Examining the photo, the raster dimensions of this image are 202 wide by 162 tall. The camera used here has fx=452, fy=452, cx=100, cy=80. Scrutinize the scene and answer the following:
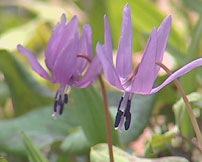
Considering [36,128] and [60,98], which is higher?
[60,98]

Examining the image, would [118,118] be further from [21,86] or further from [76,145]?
[21,86]

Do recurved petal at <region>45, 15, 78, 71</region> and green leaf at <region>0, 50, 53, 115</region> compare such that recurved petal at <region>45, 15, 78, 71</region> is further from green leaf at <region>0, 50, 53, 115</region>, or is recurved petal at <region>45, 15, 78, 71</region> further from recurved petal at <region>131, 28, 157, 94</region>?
green leaf at <region>0, 50, 53, 115</region>

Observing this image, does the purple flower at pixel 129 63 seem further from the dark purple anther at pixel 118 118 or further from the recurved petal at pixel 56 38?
the recurved petal at pixel 56 38

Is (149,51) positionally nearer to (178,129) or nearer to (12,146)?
(178,129)

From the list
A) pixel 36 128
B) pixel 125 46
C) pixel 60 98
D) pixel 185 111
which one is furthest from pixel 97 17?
pixel 125 46

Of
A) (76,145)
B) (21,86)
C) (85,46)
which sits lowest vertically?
(76,145)

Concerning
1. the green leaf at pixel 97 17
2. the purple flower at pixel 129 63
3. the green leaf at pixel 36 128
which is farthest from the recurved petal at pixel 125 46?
the green leaf at pixel 97 17

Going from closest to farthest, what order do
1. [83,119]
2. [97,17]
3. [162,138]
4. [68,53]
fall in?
[68,53]
[162,138]
[83,119]
[97,17]
